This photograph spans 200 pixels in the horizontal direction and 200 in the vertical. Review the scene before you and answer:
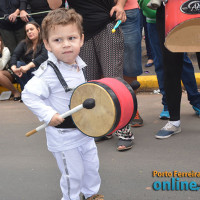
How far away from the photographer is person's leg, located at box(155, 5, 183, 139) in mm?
3084

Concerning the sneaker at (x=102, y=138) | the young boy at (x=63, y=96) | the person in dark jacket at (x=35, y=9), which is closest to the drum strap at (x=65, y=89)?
the young boy at (x=63, y=96)

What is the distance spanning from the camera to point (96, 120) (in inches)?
72.1

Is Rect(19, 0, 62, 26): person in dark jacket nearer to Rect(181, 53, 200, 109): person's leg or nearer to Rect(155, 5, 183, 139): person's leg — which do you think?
Rect(181, 53, 200, 109): person's leg

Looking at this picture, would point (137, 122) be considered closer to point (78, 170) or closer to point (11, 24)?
point (78, 170)

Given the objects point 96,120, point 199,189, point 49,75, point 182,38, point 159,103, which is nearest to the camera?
point 96,120

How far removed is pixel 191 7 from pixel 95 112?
1186 mm

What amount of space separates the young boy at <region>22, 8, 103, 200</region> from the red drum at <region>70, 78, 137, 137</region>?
12cm

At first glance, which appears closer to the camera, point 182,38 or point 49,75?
point 49,75

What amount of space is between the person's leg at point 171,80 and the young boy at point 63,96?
1.22 m

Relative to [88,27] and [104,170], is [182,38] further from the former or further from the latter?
[104,170]

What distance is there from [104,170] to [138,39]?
1.31 meters

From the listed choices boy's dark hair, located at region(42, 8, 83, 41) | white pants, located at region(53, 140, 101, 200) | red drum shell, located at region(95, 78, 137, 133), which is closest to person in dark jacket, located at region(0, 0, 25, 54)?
boy's dark hair, located at region(42, 8, 83, 41)

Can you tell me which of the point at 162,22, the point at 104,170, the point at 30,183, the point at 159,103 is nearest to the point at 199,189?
the point at 104,170

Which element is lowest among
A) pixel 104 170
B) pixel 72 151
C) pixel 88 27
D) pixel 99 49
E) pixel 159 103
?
pixel 159 103
